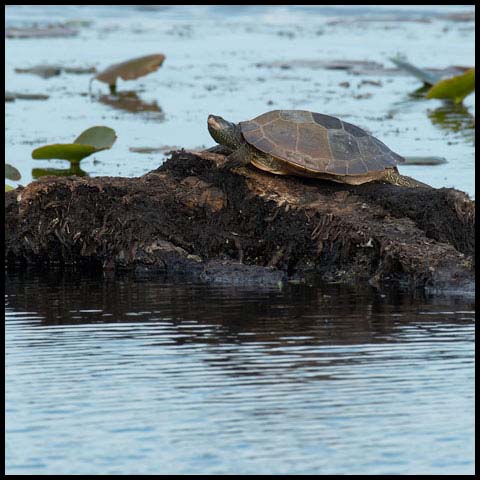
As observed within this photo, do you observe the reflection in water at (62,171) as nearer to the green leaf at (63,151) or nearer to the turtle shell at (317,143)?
the green leaf at (63,151)

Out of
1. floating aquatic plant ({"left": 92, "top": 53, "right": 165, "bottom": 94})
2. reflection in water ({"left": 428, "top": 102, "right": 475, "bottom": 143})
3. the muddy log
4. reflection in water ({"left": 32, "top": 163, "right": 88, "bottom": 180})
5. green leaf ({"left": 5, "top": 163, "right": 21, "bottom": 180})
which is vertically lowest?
the muddy log

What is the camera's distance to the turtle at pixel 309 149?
37.6ft

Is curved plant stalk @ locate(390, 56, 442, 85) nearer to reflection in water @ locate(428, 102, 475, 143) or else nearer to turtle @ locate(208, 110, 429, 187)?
reflection in water @ locate(428, 102, 475, 143)

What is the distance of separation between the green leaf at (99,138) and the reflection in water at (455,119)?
521cm

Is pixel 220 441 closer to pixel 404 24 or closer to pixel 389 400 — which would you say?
pixel 389 400

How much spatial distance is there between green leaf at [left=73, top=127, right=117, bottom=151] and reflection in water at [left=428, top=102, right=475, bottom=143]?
5.21 m

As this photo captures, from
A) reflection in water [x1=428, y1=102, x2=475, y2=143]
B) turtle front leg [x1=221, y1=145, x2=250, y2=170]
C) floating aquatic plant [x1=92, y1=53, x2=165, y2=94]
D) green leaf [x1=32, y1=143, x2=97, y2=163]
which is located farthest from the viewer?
floating aquatic plant [x1=92, y1=53, x2=165, y2=94]

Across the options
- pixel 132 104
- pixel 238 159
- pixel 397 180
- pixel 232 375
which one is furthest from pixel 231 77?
pixel 232 375

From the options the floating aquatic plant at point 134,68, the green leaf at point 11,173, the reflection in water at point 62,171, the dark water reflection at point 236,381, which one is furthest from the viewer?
the floating aquatic plant at point 134,68

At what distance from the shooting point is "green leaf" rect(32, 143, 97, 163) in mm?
14867

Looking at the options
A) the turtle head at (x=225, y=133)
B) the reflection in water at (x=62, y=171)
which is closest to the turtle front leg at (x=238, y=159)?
the turtle head at (x=225, y=133)

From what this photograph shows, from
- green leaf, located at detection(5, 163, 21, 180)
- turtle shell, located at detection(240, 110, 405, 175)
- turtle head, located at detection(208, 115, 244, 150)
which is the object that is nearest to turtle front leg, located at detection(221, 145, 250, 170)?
turtle shell, located at detection(240, 110, 405, 175)

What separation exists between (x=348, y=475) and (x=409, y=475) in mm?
275

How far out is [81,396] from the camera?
25.5 ft
